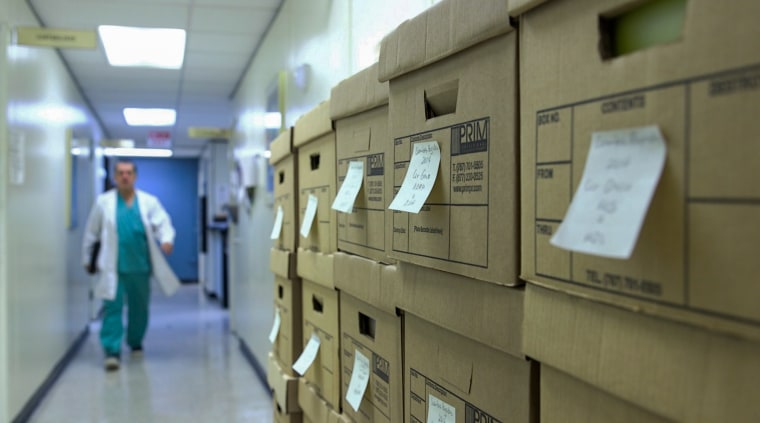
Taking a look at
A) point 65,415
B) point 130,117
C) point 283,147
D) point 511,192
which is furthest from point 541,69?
point 130,117

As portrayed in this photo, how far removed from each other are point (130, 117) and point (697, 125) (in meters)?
7.67

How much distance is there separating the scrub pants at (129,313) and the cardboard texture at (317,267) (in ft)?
11.2

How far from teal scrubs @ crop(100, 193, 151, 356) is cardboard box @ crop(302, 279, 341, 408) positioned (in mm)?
3431

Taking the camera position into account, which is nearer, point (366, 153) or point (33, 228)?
point (366, 153)

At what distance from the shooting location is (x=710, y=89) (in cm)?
39

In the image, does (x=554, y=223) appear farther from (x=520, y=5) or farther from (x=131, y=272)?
(x=131, y=272)

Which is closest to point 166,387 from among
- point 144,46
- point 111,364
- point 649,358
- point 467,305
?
point 111,364

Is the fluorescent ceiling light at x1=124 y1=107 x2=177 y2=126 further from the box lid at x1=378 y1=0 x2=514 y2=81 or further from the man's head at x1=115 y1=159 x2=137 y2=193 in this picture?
the box lid at x1=378 y1=0 x2=514 y2=81

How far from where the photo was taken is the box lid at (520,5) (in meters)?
0.55

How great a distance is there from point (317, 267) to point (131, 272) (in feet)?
11.9

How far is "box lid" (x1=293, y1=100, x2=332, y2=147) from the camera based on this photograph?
49.9 inches

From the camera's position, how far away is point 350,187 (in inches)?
42.2

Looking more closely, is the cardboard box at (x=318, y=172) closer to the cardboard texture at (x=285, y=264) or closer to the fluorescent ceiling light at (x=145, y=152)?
the cardboard texture at (x=285, y=264)

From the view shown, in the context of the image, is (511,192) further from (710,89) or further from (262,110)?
(262,110)
